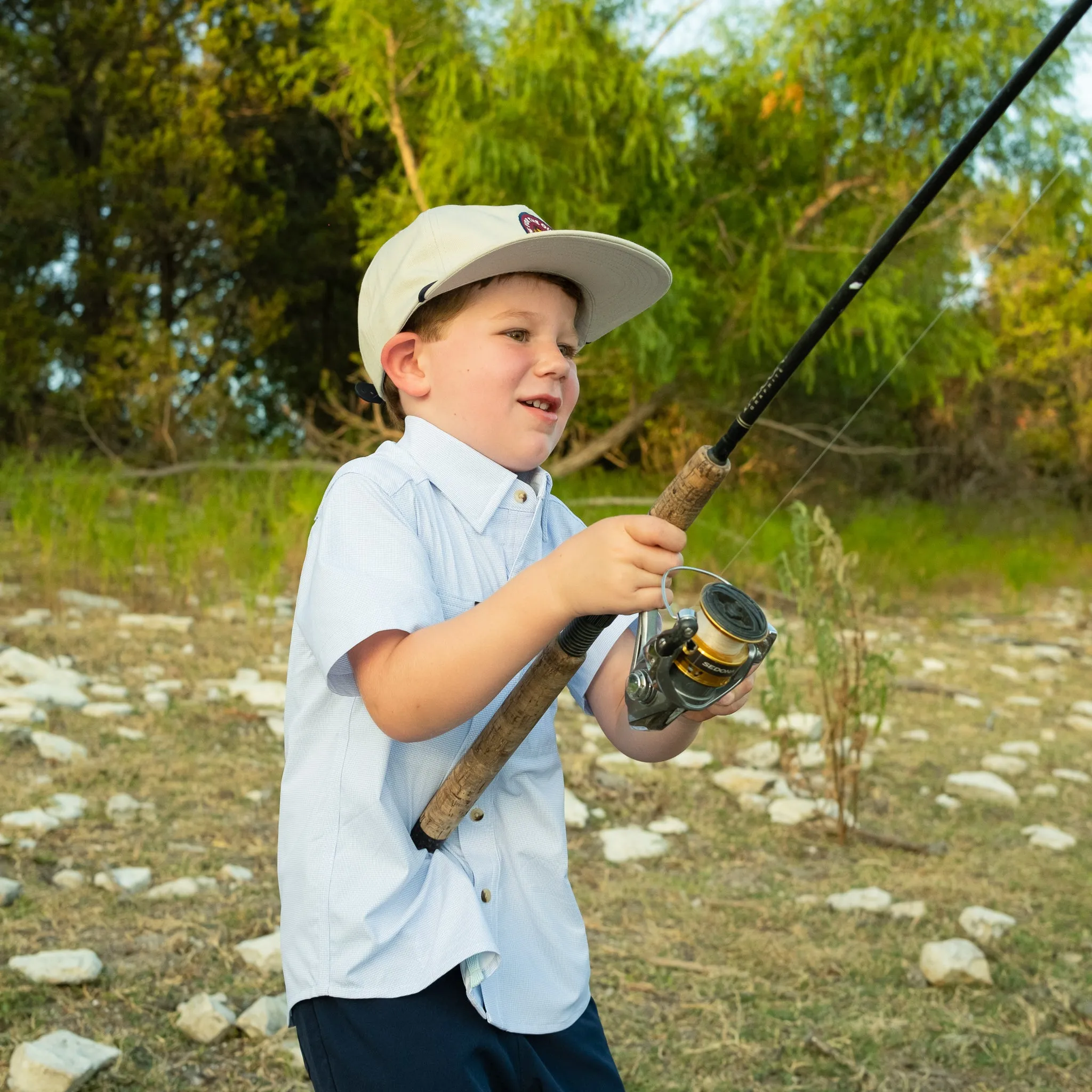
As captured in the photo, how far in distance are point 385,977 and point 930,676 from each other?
4484 mm

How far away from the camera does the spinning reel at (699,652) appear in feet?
3.80

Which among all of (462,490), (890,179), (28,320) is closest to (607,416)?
(890,179)

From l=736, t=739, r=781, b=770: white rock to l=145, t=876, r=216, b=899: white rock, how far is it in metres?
1.76

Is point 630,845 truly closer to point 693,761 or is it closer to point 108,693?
point 693,761

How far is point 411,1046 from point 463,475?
616mm

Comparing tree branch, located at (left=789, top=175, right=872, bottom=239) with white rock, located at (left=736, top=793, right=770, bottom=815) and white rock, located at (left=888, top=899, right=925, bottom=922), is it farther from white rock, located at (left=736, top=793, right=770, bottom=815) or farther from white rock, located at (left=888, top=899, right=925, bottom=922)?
white rock, located at (left=888, top=899, right=925, bottom=922)

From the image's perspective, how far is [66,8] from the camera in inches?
403

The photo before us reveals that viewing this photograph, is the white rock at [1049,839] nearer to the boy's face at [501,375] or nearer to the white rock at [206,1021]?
the white rock at [206,1021]

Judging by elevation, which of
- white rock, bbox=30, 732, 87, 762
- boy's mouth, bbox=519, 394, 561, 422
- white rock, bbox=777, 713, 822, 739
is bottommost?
white rock, bbox=30, 732, 87, 762

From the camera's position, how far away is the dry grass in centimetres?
218

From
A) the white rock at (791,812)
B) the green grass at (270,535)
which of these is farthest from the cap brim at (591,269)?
the green grass at (270,535)

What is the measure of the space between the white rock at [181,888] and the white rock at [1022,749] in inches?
107

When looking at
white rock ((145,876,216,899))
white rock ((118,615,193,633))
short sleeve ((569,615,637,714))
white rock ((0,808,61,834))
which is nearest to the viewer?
short sleeve ((569,615,637,714))

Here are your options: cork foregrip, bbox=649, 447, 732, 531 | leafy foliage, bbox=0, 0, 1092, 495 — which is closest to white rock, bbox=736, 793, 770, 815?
cork foregrip, bbox=649, 447, 732, 531
